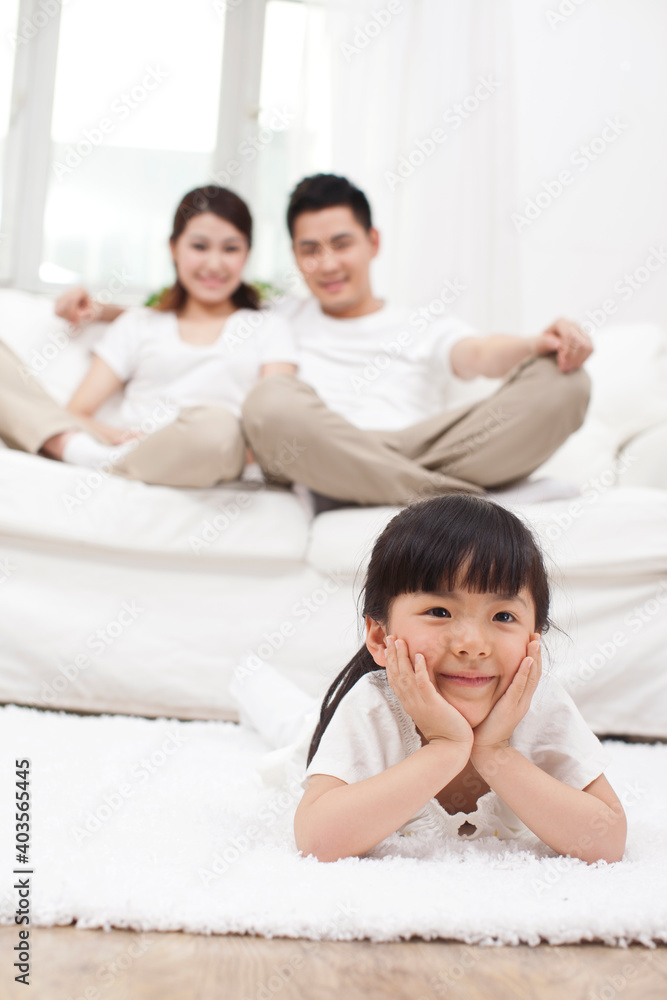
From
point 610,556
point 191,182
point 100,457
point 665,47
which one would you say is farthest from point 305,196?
point 665,47

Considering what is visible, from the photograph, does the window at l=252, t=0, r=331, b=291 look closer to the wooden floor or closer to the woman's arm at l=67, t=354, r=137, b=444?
the woman's arm at l=67, t=354, r=137, b=444

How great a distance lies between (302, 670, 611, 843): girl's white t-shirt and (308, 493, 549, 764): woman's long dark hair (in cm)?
5

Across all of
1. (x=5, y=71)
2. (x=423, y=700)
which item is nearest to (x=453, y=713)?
(x=423, y=700)

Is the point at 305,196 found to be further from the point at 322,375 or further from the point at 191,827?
the point at 191,827

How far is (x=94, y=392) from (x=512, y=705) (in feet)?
4.37

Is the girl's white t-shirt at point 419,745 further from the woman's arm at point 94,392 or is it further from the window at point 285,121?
the window at point 285,121

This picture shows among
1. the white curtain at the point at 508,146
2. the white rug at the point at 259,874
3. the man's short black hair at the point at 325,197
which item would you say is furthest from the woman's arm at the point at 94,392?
the white curtain at the point at 508,146

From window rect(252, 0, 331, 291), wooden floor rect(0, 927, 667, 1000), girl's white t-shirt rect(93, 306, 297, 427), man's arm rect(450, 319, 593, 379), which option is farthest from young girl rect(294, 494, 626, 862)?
window rect(252, 0, 331, 291)

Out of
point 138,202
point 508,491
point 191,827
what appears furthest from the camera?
point 138,202

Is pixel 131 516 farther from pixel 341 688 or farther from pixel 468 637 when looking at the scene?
pixel 468 637

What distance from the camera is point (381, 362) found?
1801 mm

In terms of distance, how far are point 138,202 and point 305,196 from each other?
1.36 metres

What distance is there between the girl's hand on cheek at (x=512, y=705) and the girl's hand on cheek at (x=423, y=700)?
20 mm

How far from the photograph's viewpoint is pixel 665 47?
2811 millimetres
